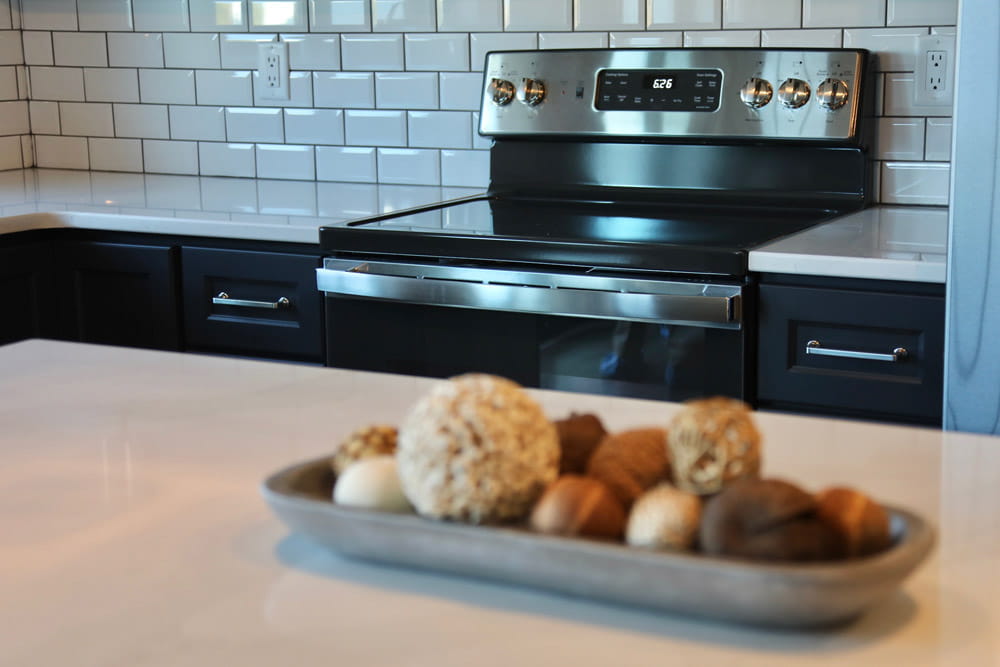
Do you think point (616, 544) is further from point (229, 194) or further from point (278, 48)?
point (278, 48)

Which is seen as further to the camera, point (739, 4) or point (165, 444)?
point (739, 4)

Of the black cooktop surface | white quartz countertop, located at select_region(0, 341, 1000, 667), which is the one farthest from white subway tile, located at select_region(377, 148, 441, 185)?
white quartz countertop, located at select_region(0, 341, 1000, 667)

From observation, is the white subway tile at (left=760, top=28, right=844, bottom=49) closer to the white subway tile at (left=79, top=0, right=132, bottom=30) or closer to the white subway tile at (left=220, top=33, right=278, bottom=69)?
the white subway tile at (left=220, top=33, right=278, bottom=69)

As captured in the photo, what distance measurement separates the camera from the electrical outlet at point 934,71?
2.38 m

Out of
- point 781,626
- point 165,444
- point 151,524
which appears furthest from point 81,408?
point 781,626

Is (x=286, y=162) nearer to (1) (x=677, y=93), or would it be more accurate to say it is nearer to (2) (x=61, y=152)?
(2) (x=61, y=152)

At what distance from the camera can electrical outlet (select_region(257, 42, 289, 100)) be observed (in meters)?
3.05

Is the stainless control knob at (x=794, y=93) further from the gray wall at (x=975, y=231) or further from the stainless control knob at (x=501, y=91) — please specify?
the gray wall at (x=975, y=231)

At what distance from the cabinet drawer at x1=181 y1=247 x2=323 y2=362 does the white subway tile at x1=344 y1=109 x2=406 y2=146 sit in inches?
25.9

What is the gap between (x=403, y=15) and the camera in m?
2.89

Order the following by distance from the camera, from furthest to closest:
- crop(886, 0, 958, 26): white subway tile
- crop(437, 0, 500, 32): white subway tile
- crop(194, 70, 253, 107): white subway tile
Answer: crop(194, 70, 253, 107): white subway tile → crop(437, 0, 500, 32): white subway tile → crop(886, 0, 958, 26): white subway tile

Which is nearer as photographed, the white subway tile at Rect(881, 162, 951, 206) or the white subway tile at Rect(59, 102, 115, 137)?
the white subway tile at Rect(881, 162, 951, 206)

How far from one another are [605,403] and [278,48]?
2.11m

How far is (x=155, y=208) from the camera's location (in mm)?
2637
